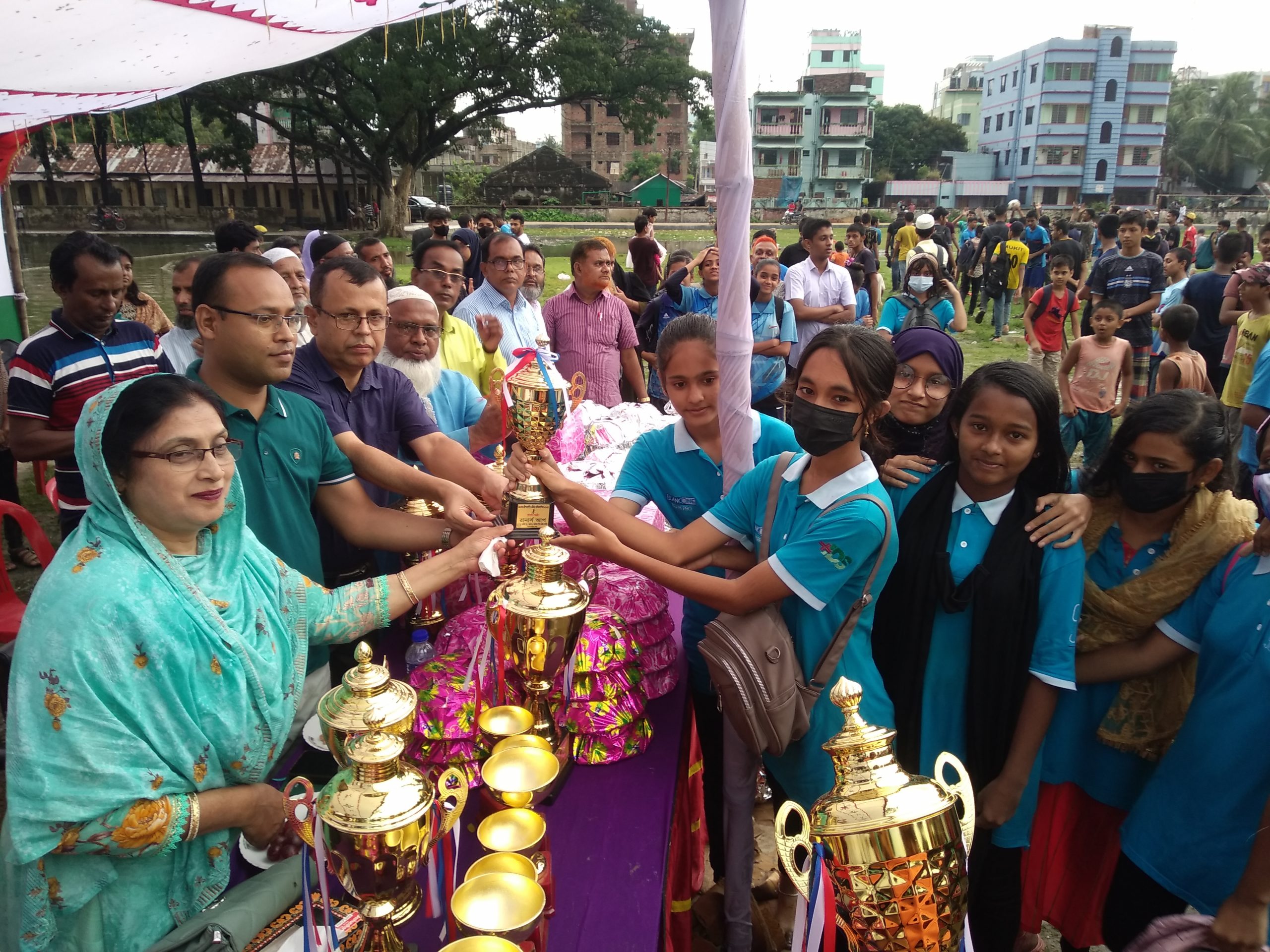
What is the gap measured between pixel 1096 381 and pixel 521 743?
504cm

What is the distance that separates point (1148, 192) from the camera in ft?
171

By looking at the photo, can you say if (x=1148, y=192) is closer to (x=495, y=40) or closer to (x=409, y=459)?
(x=495, y=40)

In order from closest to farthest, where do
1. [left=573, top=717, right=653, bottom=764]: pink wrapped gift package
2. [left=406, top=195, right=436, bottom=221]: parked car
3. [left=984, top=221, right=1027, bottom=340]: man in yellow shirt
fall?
[left=573, top=717, right=653, bottom=764]: pink wrapped gift package → [left=984, top=221, right=1027, bottom=340]: man in yellow shirt → [left=406, top=195, right=436, bottom=221]: parked car

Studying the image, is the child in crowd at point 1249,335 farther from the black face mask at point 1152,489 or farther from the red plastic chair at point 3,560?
the red plastic chair at point 3,560

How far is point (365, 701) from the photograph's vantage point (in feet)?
4.46

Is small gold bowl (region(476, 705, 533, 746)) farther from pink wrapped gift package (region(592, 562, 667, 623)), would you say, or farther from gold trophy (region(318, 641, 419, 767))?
pink wrapped gift package (region(592, 562, 667, 623))

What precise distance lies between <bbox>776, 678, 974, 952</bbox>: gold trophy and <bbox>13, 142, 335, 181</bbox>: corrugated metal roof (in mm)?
46767

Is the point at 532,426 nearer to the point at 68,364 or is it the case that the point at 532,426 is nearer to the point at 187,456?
the point at 187,456

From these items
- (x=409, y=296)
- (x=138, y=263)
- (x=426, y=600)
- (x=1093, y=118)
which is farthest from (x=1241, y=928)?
(x=1093, y=118)

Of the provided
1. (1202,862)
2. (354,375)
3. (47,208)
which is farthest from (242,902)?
(47,208)

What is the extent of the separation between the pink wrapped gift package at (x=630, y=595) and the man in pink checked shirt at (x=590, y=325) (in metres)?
2.93

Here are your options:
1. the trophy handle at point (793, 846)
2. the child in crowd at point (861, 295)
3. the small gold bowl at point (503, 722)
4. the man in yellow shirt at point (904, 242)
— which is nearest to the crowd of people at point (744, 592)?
the small gold bowl at point (503, 722)

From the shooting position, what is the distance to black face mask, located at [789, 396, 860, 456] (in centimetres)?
183

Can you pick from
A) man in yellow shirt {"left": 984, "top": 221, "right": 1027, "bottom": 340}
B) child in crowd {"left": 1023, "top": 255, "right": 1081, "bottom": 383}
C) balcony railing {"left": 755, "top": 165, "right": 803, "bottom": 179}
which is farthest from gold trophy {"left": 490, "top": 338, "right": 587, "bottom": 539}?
balcony railing {"left": 755, "top": 165, "right": 803, "bottom": 179}
